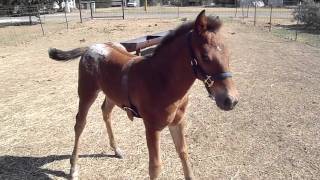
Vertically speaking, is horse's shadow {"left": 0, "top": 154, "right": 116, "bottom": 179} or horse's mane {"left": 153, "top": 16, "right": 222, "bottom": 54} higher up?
horse's mane {"left": 153, "top": 16, "right": 222, "bottom": 54}

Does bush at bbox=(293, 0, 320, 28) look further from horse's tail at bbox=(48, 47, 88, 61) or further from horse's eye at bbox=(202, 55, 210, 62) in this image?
horse's eye at bbox=(202, 55, 210, 62)

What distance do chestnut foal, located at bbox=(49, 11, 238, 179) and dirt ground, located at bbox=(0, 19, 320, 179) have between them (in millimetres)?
554

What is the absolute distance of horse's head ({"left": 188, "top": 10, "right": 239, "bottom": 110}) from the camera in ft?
8.73

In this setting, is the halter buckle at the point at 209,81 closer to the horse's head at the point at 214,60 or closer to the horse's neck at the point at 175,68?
the horse's head at the point at 214,60

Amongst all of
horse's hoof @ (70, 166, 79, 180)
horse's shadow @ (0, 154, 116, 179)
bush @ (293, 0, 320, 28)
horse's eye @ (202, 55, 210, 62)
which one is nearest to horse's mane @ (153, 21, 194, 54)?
horse's eye @ (202, 55, 210, 62)

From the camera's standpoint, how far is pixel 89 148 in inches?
193

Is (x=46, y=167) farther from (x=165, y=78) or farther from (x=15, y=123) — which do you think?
(x=165, y=78)

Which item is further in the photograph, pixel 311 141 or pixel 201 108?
pixel 201 108

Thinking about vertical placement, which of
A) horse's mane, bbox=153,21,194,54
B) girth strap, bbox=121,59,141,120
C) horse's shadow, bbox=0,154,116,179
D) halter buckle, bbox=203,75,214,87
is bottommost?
horse's shadow, bbox=0,154,116,179

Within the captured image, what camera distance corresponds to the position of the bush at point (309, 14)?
1831cm

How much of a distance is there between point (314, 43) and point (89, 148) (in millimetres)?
10645

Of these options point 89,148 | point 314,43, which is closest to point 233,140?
point 89,148

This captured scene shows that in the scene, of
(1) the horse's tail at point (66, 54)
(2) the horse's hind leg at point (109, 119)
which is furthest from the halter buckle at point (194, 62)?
(1) the horse's tail at point (66, 54)

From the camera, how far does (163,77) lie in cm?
314
